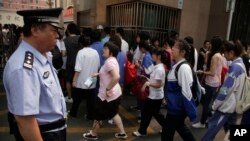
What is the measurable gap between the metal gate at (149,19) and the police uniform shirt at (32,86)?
22.4 ft

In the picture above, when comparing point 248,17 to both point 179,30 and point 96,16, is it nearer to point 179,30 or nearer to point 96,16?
point 179,30

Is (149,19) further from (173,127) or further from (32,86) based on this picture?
(32,86)

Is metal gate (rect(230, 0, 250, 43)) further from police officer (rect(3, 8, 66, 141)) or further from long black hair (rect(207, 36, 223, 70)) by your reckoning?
police officer (rect(3, 8, 66, 141))

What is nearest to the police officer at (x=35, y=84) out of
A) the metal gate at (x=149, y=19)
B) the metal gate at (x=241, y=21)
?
the metal gate at (x=149, y=19)

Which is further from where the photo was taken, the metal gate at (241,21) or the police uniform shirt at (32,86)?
the metal gate at (241,21)

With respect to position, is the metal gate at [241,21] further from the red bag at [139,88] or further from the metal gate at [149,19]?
the red bag at [139,88]

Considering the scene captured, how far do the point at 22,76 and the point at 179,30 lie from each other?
26.6ft

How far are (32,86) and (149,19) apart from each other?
733cm

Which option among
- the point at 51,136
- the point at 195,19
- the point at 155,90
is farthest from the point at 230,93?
the point at 195,19

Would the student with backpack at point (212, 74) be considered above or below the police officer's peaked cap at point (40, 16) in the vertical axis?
below

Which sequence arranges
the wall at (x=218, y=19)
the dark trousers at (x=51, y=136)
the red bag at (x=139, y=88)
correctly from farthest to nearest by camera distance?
the wall at (x=218, y=19) < the red bag at (x=139, y=88) < the dark trousers at (x=51, y=136)

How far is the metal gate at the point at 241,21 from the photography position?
31.7ft

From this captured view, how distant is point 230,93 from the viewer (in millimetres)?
3654

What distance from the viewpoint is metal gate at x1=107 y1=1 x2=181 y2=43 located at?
862cm
